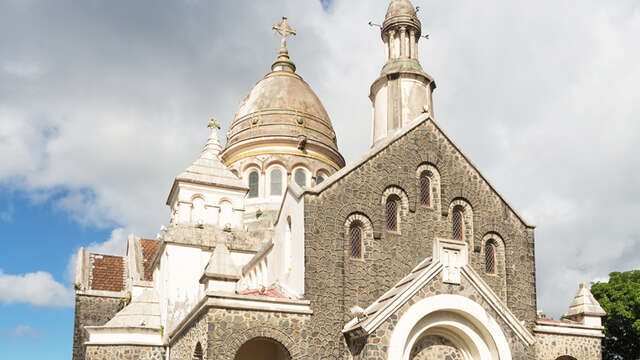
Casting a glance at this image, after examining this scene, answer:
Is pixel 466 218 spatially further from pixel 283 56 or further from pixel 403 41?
pixel 283 56

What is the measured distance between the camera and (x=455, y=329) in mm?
20406

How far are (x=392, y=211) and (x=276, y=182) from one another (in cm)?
1686

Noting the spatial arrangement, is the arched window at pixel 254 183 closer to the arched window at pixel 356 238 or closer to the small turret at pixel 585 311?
the arched window at pixel 356 238

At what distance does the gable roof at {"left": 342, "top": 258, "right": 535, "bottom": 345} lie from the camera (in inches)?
756

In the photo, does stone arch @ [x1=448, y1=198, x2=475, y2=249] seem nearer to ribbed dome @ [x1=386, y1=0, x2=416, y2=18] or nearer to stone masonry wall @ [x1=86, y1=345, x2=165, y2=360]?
ribbed dome @ [x1=386, y1=0, x2=416, y2=18]

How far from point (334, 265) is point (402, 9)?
1227 cm

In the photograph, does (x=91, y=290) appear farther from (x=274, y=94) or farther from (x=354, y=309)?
(x=354, y=309)

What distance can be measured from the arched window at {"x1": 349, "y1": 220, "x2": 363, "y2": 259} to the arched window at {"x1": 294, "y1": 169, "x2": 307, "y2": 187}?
17.2 m

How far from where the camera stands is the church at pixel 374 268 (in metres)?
19.8

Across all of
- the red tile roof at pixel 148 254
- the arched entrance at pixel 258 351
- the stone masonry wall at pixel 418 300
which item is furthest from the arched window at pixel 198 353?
the red tile roof at pixel 148 254

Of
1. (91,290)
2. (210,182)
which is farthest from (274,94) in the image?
(91,290)

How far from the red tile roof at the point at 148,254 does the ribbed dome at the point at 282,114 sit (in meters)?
6.85

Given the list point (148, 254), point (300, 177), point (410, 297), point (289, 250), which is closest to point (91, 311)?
point (148, 254)

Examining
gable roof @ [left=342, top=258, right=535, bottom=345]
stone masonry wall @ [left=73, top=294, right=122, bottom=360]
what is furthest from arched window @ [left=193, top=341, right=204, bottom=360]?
stone masonry wall @ [left=73, top=294, right=122, bottom=360]
